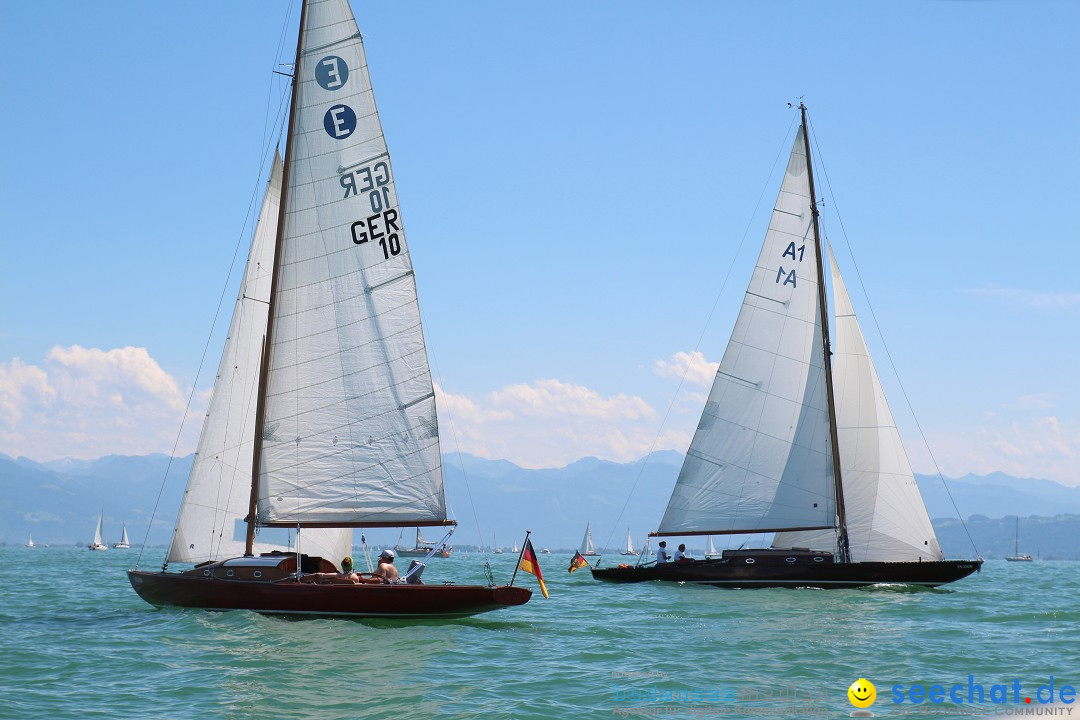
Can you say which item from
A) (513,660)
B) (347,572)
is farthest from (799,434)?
(513,660)

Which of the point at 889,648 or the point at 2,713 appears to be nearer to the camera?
the point at 2,713

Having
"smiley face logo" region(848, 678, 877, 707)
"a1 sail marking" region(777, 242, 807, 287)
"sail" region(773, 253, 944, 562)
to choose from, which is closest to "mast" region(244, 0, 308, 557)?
"smiley face logo" region(848, 678, 877, 707)

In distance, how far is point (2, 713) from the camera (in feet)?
48.5

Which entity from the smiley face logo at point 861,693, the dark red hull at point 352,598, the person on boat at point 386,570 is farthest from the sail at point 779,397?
the smiley face logo at point 861,693

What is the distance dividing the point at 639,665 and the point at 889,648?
567cm

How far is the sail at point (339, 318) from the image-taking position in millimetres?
25484

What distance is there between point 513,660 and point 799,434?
837 inches

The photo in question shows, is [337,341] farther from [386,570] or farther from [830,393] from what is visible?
[830,393]

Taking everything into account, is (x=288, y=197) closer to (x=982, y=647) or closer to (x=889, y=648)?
(x=889, y=648)

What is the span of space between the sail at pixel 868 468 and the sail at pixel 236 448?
63.3 ft

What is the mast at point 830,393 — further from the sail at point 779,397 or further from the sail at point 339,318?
the sail at point 339,318

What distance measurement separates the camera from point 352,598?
2355cm

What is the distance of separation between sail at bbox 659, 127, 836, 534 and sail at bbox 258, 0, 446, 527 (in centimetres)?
1635

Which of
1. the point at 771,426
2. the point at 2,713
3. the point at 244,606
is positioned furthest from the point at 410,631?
the point at 771,426
